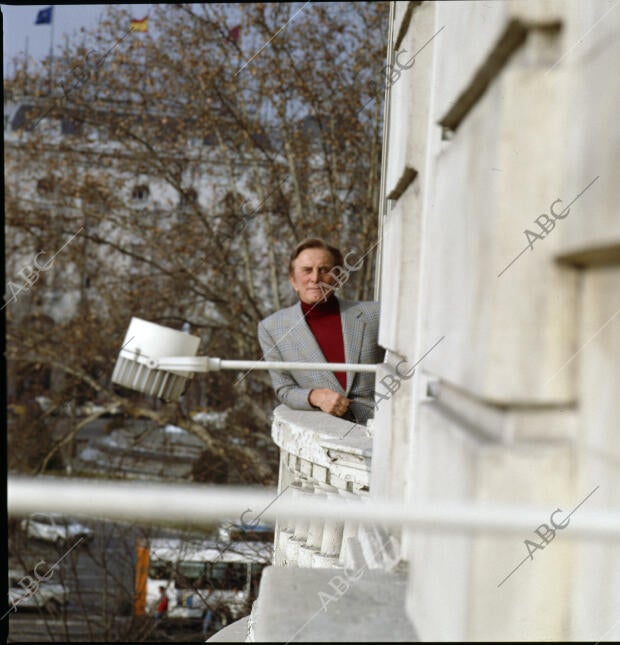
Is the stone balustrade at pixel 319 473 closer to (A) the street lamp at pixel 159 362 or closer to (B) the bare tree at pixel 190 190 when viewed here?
(A) the street lamp at pixel 159 362

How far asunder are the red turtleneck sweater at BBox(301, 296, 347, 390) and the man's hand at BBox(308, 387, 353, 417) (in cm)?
43

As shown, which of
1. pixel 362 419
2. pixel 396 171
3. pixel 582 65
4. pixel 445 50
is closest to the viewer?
pixel 582 65

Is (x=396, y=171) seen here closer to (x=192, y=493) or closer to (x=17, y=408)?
(x=192, y=493)

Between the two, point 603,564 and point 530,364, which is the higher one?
point 530,364

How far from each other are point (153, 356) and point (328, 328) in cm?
159

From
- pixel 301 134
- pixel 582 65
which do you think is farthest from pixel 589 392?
pixel 301 134

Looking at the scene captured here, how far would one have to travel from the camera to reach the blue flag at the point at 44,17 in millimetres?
16016

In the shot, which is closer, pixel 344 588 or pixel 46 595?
pixel 344 588

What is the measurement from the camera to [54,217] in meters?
16.6

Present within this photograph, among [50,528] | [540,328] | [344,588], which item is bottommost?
[50,528]

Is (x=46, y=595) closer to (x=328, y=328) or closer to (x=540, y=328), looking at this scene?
(x=328, y=328)

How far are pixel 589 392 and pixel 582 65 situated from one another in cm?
45

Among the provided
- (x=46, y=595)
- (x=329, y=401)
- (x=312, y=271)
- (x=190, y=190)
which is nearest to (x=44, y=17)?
(x=190, y=190)

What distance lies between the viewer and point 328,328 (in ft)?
16.5
